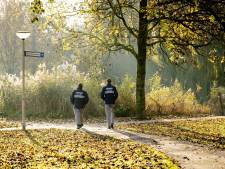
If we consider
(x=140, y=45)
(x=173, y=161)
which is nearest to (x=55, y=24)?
(x=140, y=45)

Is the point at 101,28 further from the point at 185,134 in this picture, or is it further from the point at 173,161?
the point at 173,161

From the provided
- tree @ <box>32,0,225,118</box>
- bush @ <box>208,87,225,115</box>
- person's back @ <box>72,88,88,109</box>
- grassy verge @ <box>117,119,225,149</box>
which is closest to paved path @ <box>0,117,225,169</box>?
grassy verge @ <box>117,119,225,149</box>

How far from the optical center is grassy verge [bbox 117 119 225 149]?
1662cm

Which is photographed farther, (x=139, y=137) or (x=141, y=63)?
(x=141, y=63)

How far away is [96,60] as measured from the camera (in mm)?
27703

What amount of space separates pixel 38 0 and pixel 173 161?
458 cm

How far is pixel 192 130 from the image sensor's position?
1997cm

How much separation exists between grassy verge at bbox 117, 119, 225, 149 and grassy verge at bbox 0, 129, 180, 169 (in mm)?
2444

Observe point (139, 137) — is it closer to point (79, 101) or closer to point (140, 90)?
point (79, 101)

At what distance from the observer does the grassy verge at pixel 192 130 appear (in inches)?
655

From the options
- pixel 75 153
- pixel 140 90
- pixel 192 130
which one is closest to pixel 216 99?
pixel 140 90

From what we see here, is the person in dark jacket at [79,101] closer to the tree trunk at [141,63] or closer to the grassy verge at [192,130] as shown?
the grassy verge at [192,130]

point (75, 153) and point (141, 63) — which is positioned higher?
point (141, 63)

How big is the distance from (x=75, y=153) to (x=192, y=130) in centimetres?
820
